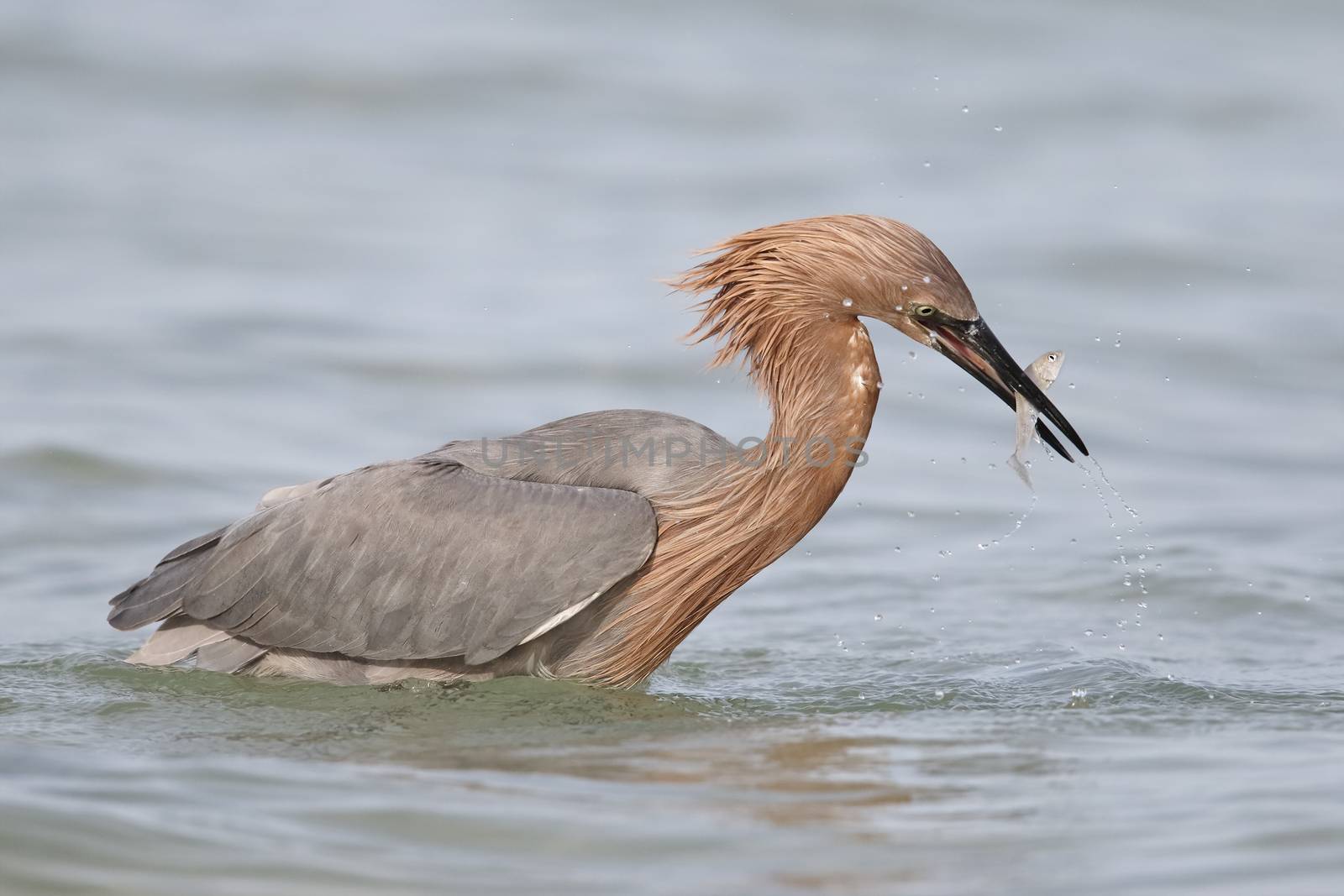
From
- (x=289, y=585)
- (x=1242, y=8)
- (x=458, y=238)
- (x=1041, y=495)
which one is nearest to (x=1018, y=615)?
(x=1041, y=495)

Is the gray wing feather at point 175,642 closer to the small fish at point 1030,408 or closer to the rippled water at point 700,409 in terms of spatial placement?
the rippled water at point 700,409

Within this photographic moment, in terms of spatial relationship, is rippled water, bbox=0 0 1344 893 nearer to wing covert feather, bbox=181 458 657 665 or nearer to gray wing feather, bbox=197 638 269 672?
gray wing feather, bbox=197 638 269 672

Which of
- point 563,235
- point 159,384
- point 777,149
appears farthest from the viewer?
point 777,149

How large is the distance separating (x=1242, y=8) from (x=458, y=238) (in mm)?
9419

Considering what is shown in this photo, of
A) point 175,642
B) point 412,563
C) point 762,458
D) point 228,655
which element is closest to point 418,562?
point 412,563

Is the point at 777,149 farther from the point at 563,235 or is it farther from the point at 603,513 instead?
the point at 603,513

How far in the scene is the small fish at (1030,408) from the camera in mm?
6625

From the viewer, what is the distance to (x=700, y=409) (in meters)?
12.1

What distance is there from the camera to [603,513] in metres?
6.75

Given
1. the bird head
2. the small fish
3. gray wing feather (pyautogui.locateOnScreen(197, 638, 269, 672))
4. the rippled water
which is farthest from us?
gray wing feather (pyautogui.locateOnScreen(197, 638, 269, 672))

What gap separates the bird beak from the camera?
652cm

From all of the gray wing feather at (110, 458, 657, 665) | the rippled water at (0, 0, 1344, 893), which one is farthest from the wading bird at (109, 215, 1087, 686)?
the rippled water at (0, 0, 1344, 893)

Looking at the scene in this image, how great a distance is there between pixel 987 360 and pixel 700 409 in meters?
5.63

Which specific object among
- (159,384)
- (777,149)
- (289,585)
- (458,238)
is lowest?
(289,585)
